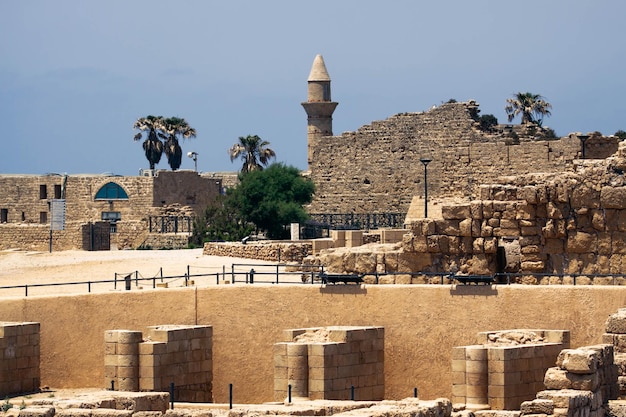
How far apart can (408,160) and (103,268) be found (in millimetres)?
11800

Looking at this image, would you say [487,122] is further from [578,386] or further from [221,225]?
[578,386]

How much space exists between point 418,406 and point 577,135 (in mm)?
22826

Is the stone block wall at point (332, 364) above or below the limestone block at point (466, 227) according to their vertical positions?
below

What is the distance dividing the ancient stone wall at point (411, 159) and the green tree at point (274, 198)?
0.99m

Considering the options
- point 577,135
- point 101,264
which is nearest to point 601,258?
point 577,135

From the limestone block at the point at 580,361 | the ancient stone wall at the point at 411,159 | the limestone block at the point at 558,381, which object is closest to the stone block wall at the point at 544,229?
the limestone block at the point at 580,361

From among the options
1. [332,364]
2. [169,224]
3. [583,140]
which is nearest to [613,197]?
[332,364]

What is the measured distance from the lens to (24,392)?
2759cm

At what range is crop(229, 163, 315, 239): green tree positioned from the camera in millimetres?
48031

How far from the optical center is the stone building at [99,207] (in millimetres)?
53312

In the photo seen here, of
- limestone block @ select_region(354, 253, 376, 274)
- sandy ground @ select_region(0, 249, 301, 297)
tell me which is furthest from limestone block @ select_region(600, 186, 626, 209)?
sandy ground @ select_region(0, 249, 301, 297)

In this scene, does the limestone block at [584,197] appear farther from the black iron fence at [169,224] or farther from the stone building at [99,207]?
the black iron fence at [169,224]

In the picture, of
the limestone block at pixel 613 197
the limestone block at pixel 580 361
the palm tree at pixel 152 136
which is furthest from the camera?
the palm tree at pixel 152 136

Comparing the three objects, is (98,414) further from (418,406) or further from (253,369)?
(253,369)
